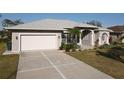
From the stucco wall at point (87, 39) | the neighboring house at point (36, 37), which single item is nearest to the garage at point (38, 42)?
the neighboring house at point (36, 37)

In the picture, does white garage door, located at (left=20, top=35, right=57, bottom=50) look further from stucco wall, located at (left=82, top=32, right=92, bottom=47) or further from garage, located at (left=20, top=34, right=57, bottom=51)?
stucco wall, located at (left=82, top=32, right=92, bottom=47)

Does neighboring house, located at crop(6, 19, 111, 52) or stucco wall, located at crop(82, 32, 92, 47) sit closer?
neighboring house, located at crop(6, 19, 111, 52)

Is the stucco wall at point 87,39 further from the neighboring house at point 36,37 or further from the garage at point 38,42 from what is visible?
the garage at point 38,42

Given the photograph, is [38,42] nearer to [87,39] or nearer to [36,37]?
[36,37]

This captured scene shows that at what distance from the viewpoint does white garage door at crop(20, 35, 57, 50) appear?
23.5 m

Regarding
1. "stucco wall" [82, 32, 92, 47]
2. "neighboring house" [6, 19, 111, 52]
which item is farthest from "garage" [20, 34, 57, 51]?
"stucco wall" [82, 32, 92, 47]

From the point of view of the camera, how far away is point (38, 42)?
2431 cm

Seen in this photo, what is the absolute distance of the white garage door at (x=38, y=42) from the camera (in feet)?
77.2

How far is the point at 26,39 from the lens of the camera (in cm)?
2359

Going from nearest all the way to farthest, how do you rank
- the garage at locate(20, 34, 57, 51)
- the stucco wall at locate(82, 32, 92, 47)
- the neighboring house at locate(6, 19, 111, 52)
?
the neighboring house at locate(6, 19, 111, 52), the garage at locate(20, 34, 57, 51), the stucco wall at locate(82, 32, 92, 47)
